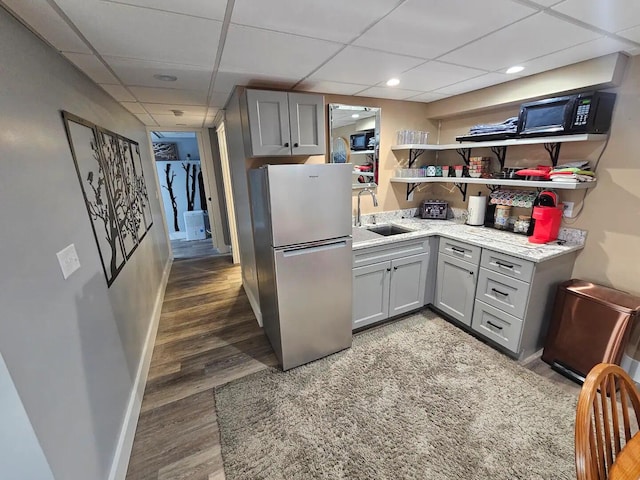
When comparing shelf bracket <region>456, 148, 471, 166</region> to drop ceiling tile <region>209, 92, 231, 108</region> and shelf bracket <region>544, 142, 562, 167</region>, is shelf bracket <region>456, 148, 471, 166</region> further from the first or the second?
drop ceiling tile <region>209, 92, 231, 108</region>

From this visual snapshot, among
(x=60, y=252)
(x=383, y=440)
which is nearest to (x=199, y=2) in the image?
(x=60, y=252)

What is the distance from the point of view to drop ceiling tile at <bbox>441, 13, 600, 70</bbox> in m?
1.37

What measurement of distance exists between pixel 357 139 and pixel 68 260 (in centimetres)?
249

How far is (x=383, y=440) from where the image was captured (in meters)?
1.59

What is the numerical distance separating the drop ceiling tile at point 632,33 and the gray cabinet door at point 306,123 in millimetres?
1764

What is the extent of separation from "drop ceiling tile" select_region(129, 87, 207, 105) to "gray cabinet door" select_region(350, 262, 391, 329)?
2.08 metres

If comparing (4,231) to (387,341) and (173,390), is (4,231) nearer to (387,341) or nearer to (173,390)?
(173,390)

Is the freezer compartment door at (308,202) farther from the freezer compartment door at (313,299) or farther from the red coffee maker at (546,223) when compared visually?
the red coffee maker at (546,223)

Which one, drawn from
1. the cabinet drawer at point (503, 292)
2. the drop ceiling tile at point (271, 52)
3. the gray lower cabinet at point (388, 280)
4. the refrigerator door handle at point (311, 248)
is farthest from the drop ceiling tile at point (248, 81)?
the cabinet drawer at point (503, 292)

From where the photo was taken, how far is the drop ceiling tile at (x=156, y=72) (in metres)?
1.67

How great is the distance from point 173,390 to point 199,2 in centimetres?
234

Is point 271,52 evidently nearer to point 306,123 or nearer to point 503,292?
point 306,123

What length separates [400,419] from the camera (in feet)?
5.60

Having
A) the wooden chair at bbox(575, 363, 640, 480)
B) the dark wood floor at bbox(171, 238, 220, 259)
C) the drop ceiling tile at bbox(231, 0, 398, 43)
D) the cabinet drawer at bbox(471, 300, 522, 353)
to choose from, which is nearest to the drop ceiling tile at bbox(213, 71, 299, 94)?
the drop ceiling tile at bbox(231, 0, 398, 43)
